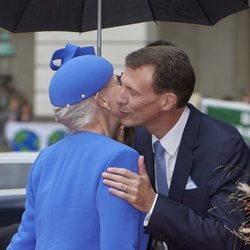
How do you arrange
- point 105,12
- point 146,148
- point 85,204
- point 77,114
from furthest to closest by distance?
point 105,12 < point 146,148 < point 77,114 < point 85,204

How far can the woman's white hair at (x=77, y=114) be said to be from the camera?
2740 millimetres

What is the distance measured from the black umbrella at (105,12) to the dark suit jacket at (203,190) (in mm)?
882

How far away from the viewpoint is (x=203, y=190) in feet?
9.19

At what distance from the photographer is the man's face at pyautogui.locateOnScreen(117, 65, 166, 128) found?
9.22 ft

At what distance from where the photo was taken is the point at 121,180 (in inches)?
102

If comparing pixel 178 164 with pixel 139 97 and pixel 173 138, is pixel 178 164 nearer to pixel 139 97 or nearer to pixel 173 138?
pixel 173 138

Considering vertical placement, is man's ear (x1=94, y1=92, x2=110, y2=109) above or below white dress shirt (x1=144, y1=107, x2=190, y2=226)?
above

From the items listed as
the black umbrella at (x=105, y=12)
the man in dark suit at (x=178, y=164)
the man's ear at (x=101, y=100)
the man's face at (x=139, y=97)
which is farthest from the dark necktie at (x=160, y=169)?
the black umbrella at (x=105, y=12)

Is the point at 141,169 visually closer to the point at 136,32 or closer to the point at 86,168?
the point at 86,168

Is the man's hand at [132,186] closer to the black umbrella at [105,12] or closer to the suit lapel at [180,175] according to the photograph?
the suit lapel at [180,175]

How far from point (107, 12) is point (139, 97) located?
1.11m

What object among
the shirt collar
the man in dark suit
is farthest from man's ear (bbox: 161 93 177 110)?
the shirt collar

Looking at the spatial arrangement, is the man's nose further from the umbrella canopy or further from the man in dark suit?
the umbrella canopy

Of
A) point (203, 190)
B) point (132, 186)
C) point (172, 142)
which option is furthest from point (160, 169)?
point (132, 186)
